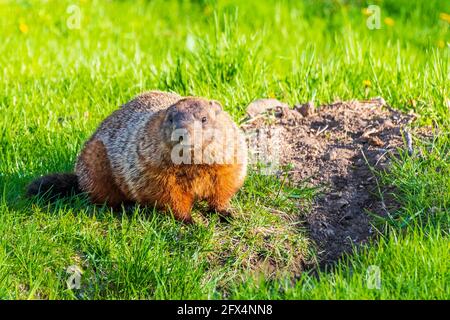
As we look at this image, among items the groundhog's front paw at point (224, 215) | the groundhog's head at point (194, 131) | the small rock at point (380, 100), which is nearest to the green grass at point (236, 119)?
the groundhog's front paw at point (224, 215)

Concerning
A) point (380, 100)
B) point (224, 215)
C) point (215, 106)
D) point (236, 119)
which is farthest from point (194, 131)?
point (380, 100)

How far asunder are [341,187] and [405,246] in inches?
33.4

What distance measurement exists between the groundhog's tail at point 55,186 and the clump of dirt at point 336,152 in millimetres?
1076

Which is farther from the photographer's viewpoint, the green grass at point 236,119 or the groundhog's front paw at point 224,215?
the groundhog's front paw at point 224,215

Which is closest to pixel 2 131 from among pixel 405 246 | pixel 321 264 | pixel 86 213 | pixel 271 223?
pixel 86 213

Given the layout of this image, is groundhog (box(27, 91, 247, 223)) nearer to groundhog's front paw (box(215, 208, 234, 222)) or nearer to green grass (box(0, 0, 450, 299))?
groundhog's front paw (box(215, 208, 234, 222))

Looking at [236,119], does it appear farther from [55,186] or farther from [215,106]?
[55,186]

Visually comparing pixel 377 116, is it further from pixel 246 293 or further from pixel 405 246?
pixel 246 293

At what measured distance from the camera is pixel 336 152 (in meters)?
4.81

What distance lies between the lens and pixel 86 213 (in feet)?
14.5

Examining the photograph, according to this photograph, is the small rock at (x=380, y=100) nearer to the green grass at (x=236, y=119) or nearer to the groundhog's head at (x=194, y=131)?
the green grass at (x=236, y=119)

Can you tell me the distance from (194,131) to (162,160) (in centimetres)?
29

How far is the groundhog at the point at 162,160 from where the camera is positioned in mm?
4113
